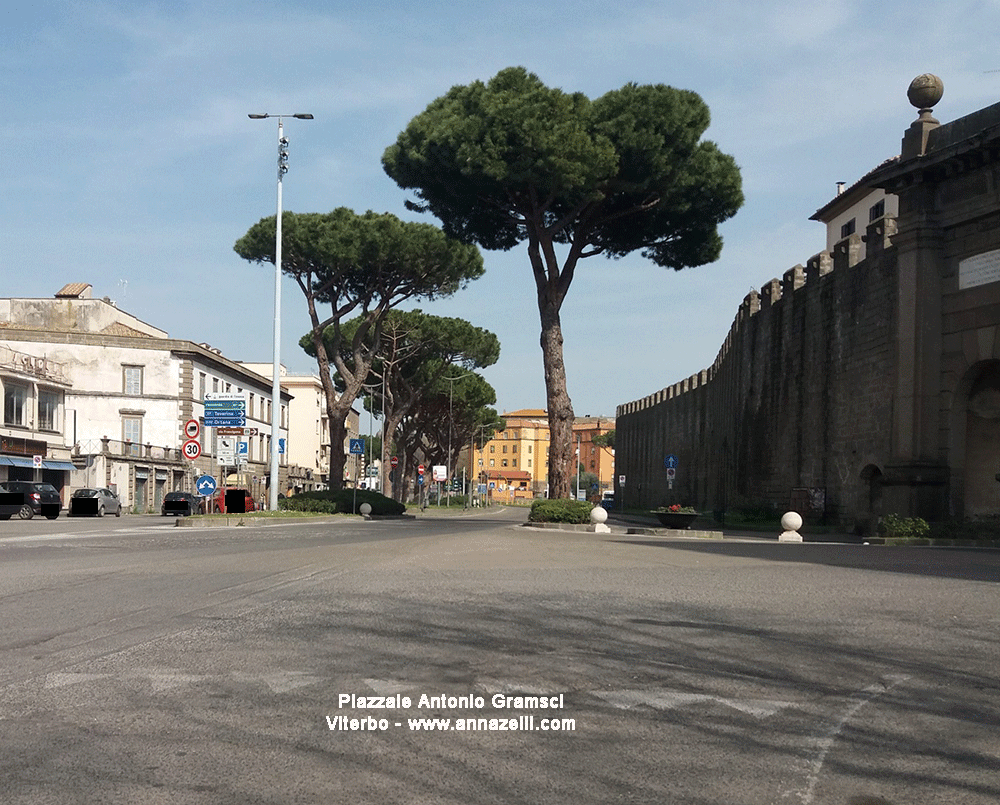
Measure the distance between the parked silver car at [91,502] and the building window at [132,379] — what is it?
14.7 metres

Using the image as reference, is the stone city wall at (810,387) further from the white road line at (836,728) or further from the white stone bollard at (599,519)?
the white road line at (836,728)

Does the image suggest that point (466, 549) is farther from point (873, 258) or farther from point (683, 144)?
point (683, 144)

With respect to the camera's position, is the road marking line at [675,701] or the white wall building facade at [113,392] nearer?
the road marking line at [675,701]

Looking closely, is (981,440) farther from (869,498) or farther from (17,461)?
(17,461)

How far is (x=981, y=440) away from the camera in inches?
1039

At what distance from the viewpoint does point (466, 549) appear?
1861 centimetres

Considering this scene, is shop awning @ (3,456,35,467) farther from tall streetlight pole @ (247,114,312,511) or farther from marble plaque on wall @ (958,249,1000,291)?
marble plaque on wall @ (958,249,1000,291)

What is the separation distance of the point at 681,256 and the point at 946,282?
12262mm

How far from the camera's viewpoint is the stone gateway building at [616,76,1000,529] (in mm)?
25812

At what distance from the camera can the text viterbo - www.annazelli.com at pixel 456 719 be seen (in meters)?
5.07

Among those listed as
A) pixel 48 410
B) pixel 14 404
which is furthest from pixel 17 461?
pixel 48 410

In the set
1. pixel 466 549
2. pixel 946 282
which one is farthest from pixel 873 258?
pixel 466 549

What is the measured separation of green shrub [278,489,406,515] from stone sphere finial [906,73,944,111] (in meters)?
24.3

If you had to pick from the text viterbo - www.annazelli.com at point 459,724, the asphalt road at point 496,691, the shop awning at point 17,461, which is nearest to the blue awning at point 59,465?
the shop awning at point 17,461
